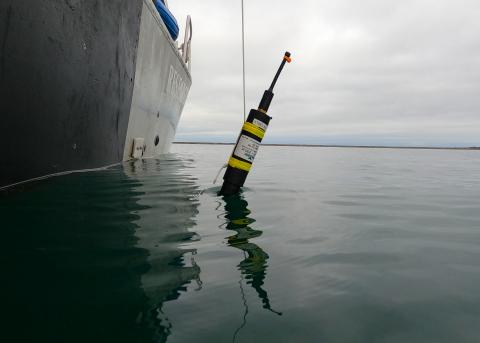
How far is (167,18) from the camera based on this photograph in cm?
889

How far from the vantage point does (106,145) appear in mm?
6555

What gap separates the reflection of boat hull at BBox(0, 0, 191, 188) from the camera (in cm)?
352

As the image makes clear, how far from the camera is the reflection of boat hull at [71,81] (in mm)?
3523

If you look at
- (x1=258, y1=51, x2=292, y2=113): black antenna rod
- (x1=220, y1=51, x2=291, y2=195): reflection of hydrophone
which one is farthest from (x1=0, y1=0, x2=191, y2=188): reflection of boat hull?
(x1=258, y1=51, x2=292, y2=113): black antenna rod

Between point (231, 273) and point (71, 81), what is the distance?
12.7 feet

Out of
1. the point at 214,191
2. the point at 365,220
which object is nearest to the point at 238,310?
the point at 365,220

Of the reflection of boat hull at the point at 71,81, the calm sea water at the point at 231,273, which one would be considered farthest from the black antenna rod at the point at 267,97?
the reflection of boat hull at the point at 71,81

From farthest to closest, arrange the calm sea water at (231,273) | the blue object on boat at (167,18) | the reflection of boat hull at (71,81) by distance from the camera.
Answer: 1. the blue object on boat at (167,18)
2. the reflection of boat hull at (71,81)
3. the calm sea water at (231,273)

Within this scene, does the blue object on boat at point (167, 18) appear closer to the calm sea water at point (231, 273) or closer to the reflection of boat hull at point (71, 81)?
the reflection of boat hull at point (71, 81)

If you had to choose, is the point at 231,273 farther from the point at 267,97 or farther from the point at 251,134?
the point at 267,97

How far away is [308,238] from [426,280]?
3.26 feet

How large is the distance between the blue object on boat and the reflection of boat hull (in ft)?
1.95

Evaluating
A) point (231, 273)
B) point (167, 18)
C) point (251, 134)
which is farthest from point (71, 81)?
point (167, 18)

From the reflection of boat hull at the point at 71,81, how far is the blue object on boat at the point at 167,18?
23.4 inches
